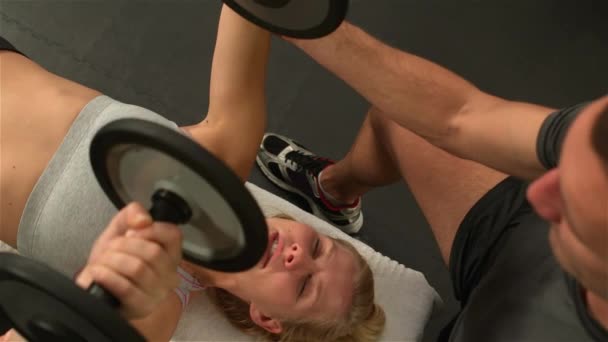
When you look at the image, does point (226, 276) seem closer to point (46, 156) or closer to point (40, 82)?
point (46, 156)

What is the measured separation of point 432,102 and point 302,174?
0.66 m

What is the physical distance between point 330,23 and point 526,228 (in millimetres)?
513

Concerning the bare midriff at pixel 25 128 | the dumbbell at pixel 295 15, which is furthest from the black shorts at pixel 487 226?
the bare midriff at pixel 25 128

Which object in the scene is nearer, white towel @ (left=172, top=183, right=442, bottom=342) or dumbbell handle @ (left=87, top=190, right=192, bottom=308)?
dumbbell handle @ (left=87, top=190, right=192, bottom=308)

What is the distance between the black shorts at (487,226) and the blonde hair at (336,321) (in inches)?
8.7

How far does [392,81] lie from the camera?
0.90 meters

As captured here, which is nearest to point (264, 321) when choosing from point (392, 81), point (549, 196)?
point (392, 81)

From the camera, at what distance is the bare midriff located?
94cm

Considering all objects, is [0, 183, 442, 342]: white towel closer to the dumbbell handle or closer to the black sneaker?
the black sneaker

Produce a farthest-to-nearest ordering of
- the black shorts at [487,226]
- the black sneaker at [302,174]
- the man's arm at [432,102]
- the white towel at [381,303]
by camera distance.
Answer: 1. the black sneaker at [302,174]
2. the white towel at [381,303]
3. the black shorts at [487,226]
4. the man's arm at [432,102]

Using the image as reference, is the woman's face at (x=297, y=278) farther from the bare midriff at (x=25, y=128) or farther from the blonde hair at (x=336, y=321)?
the bare midriff at (x=25, y=128)

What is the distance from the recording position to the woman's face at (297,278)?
1052 millimetres

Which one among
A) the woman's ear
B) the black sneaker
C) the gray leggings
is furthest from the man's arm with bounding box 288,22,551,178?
the black sneaker

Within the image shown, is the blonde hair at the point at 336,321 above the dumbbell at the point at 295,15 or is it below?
below
